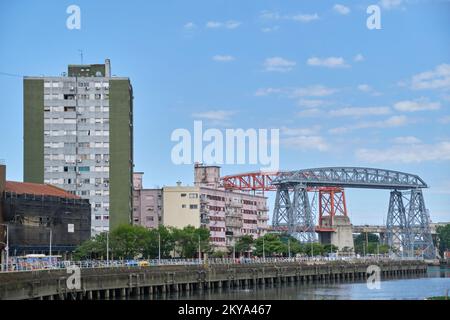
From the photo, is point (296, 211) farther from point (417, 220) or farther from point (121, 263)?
point (121, 263)

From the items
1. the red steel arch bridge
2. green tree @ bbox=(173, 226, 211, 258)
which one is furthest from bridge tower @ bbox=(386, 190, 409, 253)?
green tree @ bbox=(173, 226, 211, 258)

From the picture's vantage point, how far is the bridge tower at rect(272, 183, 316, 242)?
146 m

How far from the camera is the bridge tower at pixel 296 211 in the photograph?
481 feet

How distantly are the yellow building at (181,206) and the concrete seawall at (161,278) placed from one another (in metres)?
24.2

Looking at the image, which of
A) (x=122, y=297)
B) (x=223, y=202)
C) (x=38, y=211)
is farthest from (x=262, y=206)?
(x=122, y=297)

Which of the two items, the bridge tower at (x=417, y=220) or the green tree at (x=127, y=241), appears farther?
the bridge tower at (x=417, y=220)

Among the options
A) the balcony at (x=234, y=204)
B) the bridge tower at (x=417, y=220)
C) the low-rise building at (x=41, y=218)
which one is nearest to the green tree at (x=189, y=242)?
the low-rise building at (x=41, y=218)

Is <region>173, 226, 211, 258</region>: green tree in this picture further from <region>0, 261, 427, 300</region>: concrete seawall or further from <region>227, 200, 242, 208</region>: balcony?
<region>227, 200, 242, 208</region>: balcony

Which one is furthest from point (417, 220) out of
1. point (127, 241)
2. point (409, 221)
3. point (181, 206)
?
point (127, 241)

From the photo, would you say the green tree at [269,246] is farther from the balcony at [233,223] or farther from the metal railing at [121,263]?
the balcony at [233,223]

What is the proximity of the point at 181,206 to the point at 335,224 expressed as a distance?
43290 mm

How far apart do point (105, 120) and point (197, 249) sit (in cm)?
2238

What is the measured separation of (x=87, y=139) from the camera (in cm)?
11900
